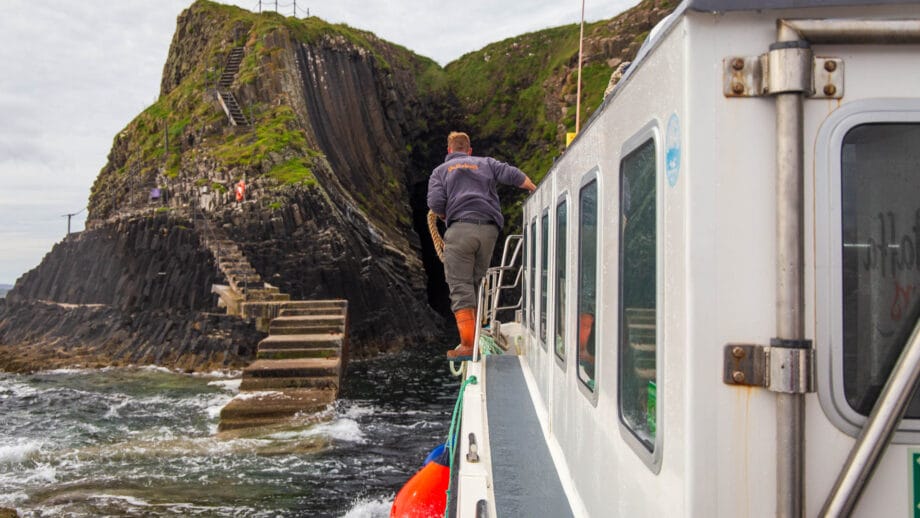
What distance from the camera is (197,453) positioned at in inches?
457

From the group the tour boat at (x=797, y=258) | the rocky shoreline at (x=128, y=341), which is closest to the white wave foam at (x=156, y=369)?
the rocky shoreline at (x=128, y=341)

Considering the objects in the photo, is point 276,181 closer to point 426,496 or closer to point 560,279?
point 426,496

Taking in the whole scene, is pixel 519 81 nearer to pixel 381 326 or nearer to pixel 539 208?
pixel 381 326

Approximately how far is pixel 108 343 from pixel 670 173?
89.2 ft

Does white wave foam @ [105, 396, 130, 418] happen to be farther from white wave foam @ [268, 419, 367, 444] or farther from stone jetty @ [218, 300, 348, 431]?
white wave foam @ [268, 419, 367, 444]

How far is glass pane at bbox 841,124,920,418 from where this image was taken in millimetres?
1668

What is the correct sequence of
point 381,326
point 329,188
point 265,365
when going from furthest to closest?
point 329,188 → point 381,326 → point 265,365

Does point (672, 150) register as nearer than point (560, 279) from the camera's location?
Yes

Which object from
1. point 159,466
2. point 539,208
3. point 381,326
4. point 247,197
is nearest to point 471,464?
point 539,208

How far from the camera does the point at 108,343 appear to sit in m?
25.5

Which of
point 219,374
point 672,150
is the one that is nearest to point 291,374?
point 219,374

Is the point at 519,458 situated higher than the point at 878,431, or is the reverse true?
the point at 878,431

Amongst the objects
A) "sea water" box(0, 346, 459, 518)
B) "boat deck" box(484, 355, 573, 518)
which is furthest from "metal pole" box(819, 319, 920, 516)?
"sea water" box(0, 346, 459, 518)

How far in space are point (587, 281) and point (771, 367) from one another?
1.62 m
